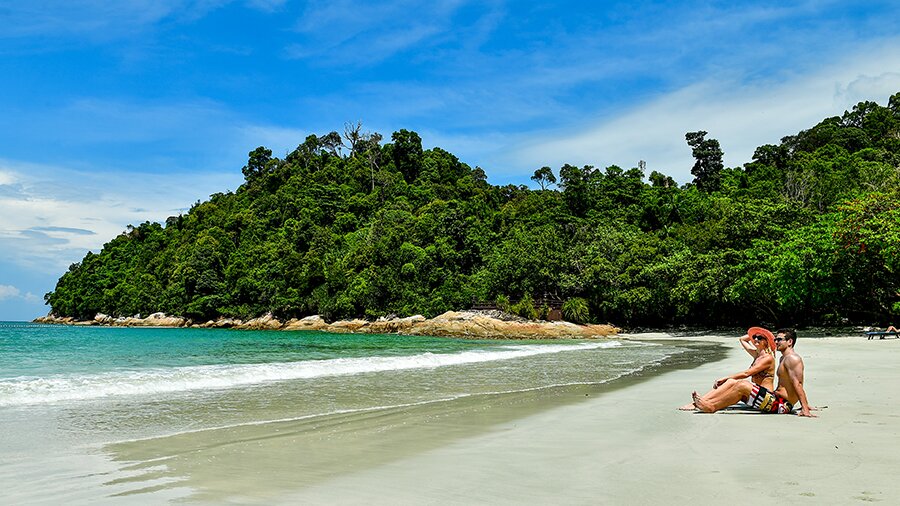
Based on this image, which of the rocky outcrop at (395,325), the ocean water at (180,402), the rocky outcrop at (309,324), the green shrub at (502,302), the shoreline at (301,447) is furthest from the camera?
the rocky outcrop at (309,324)

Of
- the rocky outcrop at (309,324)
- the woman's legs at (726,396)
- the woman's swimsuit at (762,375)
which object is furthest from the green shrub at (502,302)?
the woman's legs at (726,396)

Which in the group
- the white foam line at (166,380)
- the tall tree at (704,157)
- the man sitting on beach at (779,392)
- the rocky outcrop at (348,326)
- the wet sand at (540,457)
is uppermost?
the tall tree at (704,157)

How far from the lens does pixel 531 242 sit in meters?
60.5

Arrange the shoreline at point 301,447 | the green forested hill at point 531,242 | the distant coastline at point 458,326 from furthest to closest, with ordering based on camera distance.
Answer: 1. the distant coastline at point 458,326
2. the green forested hill at point 531,242
3. the shoreline at point 301,447

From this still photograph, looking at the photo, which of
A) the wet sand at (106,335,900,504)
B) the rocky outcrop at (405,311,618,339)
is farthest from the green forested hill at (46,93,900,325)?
the wet sand at (106,335,900,504)

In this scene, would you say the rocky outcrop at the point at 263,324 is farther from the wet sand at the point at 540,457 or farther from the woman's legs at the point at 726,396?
the woman's legs at the point at 726,396

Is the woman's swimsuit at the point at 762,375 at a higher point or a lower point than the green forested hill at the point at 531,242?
lower

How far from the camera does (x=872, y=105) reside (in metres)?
95.9

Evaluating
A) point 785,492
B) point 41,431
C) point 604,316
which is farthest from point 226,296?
point 785,492

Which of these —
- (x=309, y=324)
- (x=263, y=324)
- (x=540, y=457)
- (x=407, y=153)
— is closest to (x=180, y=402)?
(x=540, y=457)

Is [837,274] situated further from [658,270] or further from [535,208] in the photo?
[535,208]

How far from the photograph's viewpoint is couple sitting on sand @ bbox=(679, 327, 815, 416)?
7645 millimetres

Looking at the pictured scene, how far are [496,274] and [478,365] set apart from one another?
135 ft

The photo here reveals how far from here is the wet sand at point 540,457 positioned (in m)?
4.38
